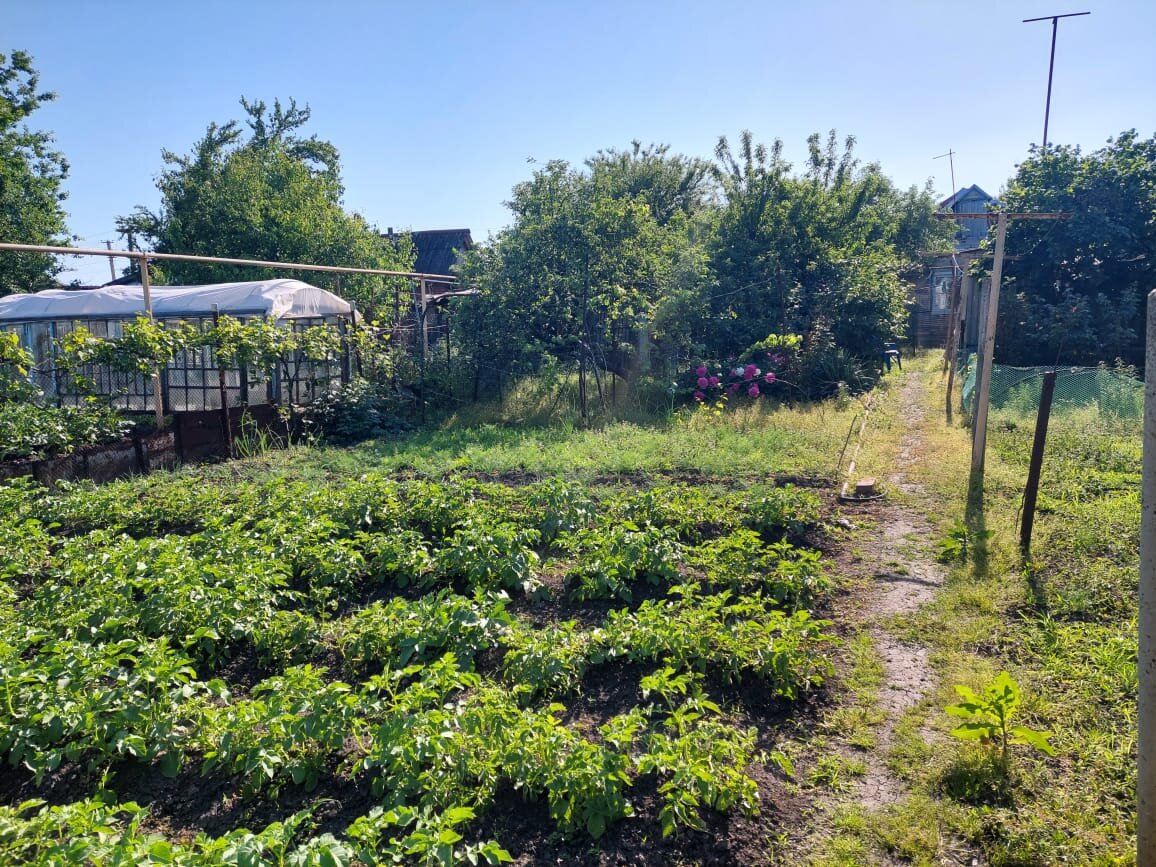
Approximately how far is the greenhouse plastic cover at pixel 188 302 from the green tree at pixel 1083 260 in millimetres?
14100

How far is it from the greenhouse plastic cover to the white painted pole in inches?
533

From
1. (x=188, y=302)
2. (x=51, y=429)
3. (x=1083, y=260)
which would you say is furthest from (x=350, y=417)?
(x=1083, y=260)

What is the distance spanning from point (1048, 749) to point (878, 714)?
2.67 feet

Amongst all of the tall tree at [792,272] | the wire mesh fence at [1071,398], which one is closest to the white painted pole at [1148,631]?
the wire mesh fence at [1071,398]

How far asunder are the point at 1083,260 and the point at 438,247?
25933 millimetres

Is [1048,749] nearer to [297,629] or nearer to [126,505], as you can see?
[297,629]

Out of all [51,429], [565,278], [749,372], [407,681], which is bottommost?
[407,681]

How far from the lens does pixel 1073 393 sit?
37.9 ft

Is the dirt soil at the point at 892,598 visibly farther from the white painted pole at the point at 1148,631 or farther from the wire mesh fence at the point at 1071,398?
the wire mesh fence at the point at 1071,398

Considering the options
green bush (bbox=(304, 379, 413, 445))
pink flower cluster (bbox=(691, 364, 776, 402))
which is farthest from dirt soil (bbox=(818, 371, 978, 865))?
green bush (bbox=(304, 379, 413, 445))

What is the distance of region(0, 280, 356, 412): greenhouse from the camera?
454 inches

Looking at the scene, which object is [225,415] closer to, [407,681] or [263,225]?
[407,681]

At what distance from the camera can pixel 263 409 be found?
11.1 metres

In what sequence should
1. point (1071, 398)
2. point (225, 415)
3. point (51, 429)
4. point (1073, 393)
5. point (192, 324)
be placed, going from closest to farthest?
point (51, 429) < point (225, 415) < point (1071, 398) < point (1073, 393) < point (192, 324)
